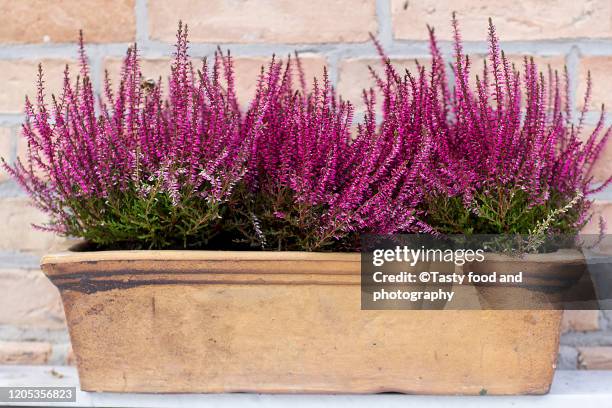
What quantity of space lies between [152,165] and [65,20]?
0.47 metres

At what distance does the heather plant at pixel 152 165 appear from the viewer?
32.1 inches

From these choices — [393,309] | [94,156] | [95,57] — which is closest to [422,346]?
[393,309]

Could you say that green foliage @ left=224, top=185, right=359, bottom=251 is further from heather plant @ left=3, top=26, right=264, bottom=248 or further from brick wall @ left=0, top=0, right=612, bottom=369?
brick wall @ left=0, top=0, right=612, bottom=369

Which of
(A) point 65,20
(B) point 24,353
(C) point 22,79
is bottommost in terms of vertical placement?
(B) point 24,353

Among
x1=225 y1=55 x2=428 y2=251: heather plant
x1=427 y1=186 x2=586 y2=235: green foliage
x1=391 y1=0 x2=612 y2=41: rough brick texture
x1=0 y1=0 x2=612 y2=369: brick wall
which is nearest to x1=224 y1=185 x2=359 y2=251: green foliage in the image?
x1=225 y1=55 x2=428 y2=251: heather plant

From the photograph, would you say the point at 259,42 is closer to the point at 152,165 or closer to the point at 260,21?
the point at 260,21

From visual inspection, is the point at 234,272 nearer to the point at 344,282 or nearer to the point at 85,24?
the point at 344,282

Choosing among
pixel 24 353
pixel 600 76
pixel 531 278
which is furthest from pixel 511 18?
pixel 24 353

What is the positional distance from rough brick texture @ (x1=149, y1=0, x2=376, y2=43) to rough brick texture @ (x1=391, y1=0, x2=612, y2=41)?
77mm

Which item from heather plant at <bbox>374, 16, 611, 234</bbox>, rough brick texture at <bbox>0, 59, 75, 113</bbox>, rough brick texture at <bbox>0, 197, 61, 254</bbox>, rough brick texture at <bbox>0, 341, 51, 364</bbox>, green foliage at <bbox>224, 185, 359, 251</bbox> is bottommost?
rough brick texture at <bbox>0, 341, 51, 364</bbox>

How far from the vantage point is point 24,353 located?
1166mm

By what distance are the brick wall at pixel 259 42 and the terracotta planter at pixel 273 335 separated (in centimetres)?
35

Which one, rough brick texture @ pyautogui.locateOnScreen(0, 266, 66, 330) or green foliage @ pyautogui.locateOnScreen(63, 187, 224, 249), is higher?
green foliage @ pyautogui.locateOnScreen(63, 187, 224, 249)

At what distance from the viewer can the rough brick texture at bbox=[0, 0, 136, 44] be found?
1.15 metres
